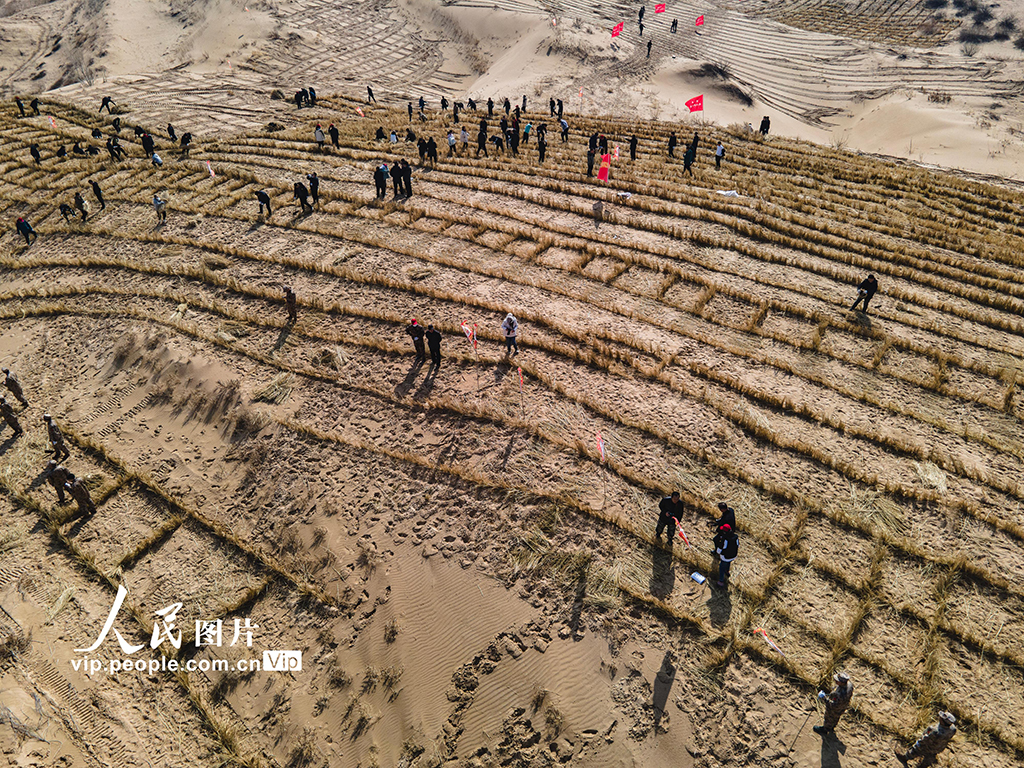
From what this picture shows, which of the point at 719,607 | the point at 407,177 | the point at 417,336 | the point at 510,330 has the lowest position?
the point at 719,607

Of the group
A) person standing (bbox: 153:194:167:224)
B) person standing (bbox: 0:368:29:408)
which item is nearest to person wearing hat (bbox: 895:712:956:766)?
person standing (bbox: 0:368:29:408)

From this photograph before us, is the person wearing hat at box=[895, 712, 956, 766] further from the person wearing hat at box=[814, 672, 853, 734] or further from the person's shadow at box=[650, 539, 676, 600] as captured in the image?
the person's shadow at box=[650, 539, 676, 600]

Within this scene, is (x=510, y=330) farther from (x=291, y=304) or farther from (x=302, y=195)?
(x=302, y=195)

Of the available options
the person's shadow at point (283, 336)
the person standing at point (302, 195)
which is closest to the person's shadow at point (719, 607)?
the person's shadow at point (283, 336)

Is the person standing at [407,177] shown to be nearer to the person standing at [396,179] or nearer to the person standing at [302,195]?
the person standing at [396,179]

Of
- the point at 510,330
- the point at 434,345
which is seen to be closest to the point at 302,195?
the point at 434,345

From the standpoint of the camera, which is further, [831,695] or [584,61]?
[584,61]
